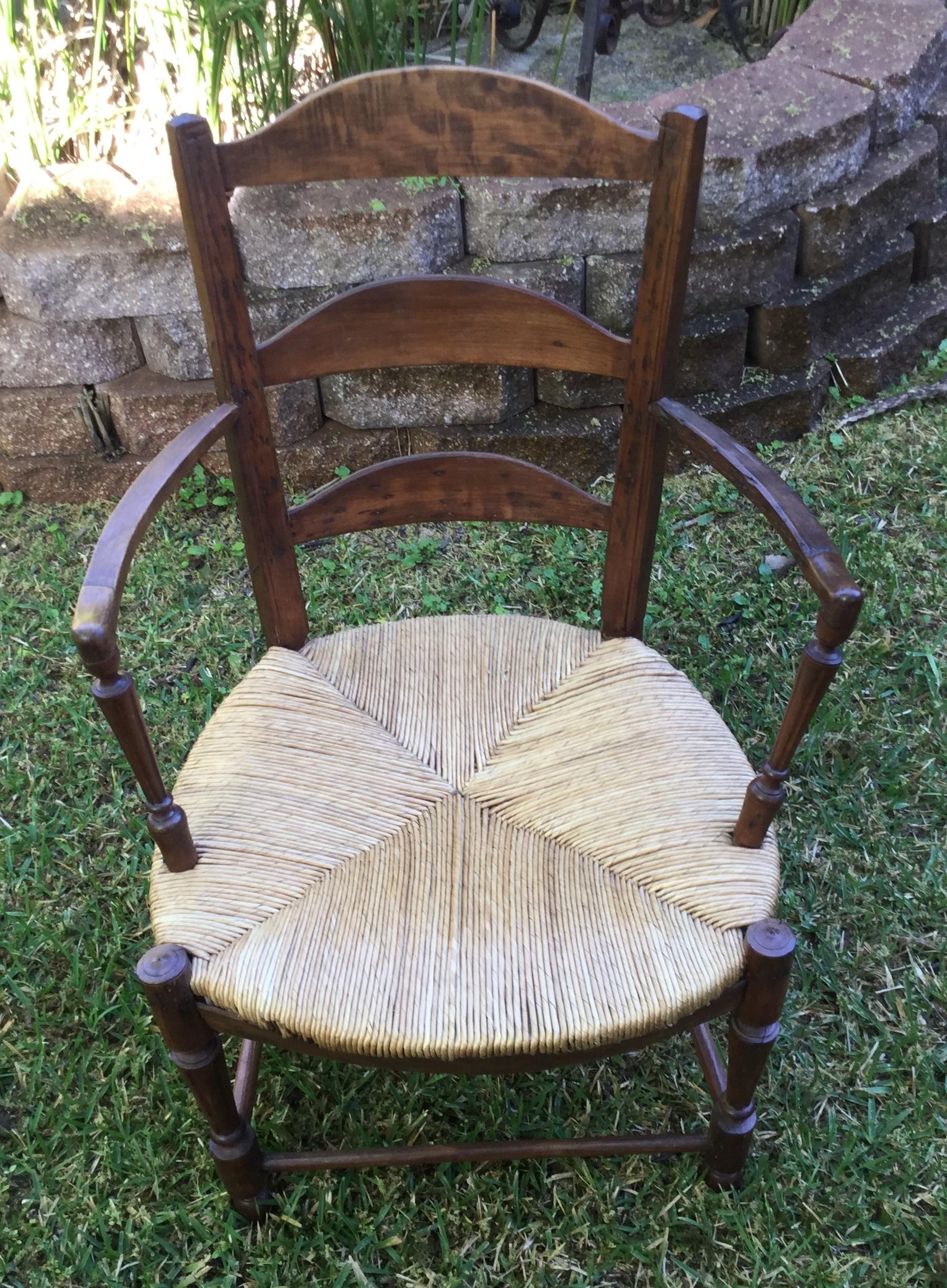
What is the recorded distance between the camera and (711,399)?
237cm

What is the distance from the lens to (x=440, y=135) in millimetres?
Result: 1120

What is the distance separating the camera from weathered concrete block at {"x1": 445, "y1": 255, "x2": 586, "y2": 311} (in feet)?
6.95

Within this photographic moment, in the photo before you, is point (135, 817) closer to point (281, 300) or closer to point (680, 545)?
point (281, 300)

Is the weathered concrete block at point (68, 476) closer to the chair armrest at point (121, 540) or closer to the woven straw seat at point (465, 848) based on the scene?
the woven straw seat at point (465, 848)

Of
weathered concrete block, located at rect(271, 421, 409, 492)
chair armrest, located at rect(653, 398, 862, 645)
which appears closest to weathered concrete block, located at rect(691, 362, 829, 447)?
weathered concrete block, located at rect(271, 421, 409, 492)

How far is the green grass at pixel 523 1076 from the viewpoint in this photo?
132 centimetres

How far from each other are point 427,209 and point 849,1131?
1729 millimetres

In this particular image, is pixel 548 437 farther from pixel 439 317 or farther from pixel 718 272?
pixel 439 317

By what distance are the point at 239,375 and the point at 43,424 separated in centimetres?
133

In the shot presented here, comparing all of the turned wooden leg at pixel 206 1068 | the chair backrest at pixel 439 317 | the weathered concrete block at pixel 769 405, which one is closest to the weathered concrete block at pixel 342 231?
the weathered concrete block at pixel 769 405

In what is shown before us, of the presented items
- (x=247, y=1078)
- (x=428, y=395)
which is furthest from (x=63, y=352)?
(x=247, y=1078)

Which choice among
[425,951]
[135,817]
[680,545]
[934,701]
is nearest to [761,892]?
[425,951]

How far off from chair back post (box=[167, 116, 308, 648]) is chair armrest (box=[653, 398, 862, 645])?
1.61 ft

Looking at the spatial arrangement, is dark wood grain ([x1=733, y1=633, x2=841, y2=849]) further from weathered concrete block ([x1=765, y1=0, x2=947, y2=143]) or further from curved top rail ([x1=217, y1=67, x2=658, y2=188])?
weathered concrete block ([x1=765, y1=0, x2=947, y2=143])
